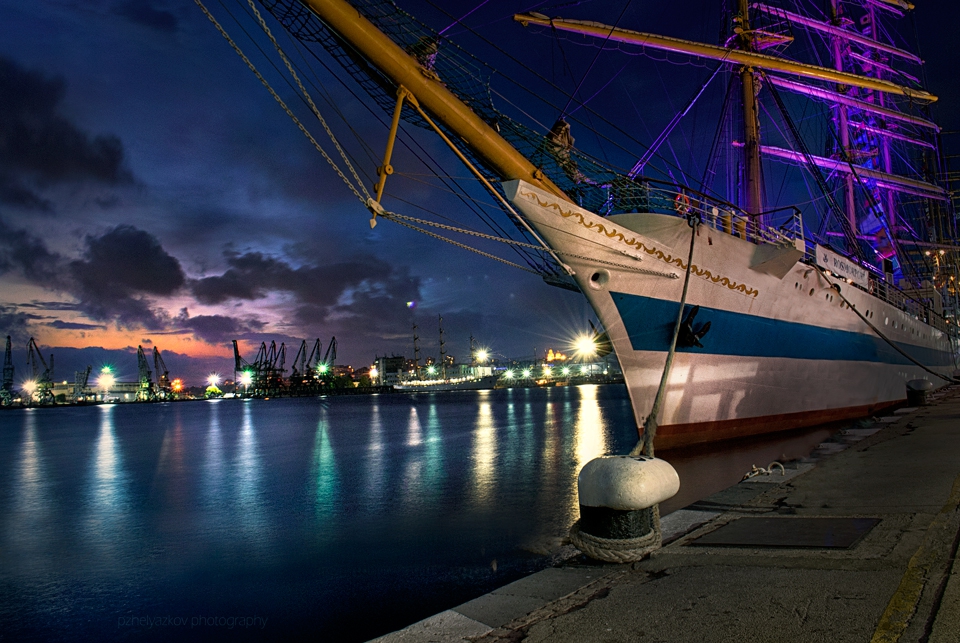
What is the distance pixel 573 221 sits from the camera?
1249 centimetres

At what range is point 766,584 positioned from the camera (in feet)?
12.7

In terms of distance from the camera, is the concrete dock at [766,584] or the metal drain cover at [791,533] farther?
the metal drain cover at [791,533]

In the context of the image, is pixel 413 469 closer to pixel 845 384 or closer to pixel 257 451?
pixel 257 451

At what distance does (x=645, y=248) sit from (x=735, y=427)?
5908mm

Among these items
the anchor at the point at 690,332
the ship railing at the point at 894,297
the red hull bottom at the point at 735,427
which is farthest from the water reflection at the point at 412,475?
the ship railing at the point at 894,297

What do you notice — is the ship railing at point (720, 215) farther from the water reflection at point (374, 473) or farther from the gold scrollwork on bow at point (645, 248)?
the water reflection at point (374, 473)

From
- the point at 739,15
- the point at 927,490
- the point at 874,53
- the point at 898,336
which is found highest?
the point at 874,53

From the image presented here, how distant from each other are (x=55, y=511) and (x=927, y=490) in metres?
16.7

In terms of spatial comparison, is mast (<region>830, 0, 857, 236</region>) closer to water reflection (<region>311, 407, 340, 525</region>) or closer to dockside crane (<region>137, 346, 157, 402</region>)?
water reflection (<region>311, 407, 340, 525</region>)

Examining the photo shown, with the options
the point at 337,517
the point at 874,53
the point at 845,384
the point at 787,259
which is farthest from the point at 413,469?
the point at 874,53

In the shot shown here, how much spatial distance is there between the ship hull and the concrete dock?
23.1 ft

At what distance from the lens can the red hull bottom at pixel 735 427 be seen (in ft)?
46.2

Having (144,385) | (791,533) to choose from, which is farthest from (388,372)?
(791,533)

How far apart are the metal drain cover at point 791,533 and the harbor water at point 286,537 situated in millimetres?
2591
